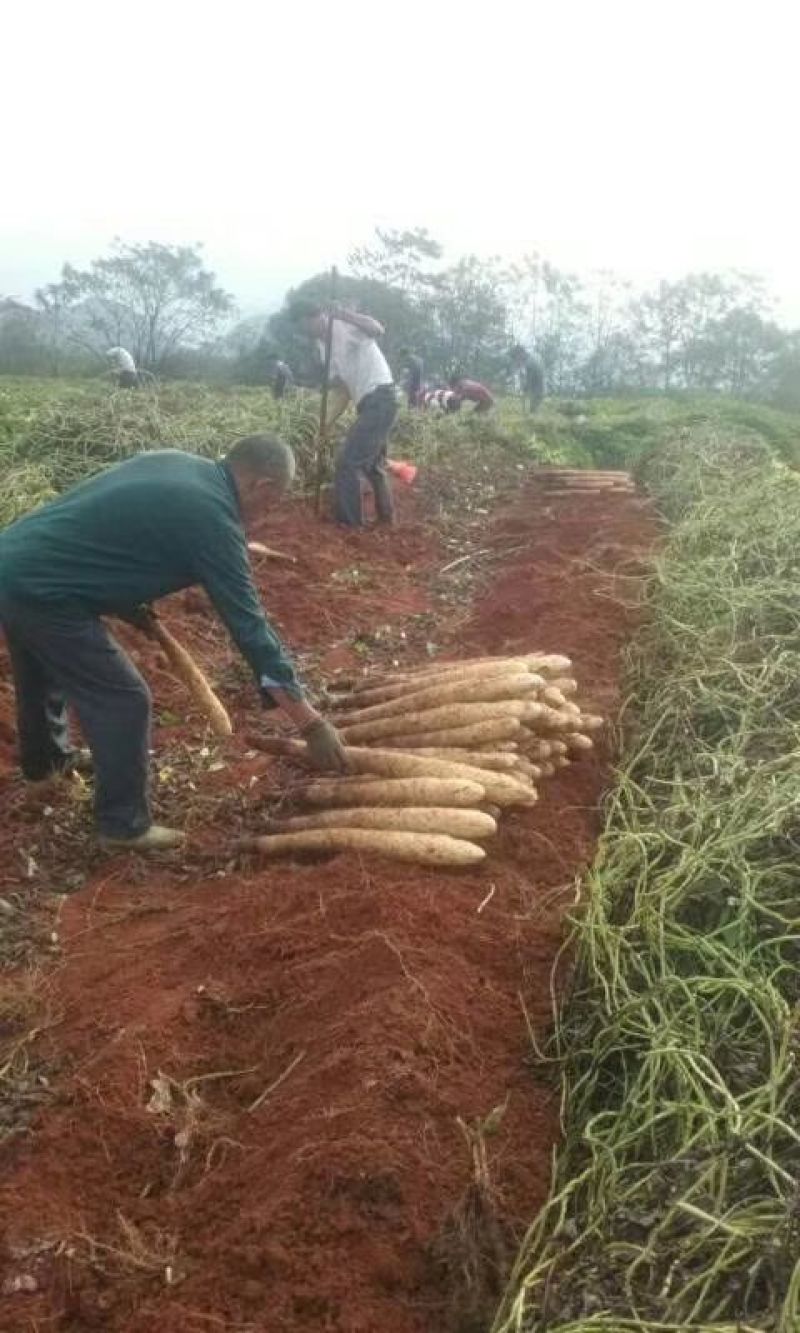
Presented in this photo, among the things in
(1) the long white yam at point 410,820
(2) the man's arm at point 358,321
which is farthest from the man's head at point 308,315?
(1) the long white yam at point 410,820

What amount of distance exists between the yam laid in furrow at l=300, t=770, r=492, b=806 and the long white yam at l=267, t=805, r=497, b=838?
30mm

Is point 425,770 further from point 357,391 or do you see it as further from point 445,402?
point 445,402

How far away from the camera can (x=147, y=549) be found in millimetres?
4062

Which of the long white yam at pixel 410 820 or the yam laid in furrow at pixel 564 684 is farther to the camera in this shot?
the yam laid in furrow at pixel 564 684

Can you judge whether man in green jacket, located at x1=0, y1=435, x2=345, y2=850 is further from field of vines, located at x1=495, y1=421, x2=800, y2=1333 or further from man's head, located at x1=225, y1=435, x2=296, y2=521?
field of vines, located at x1=495, y1=421, x2=800, y2=1333

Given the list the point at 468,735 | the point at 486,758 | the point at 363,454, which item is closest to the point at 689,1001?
→ the point at 486,758

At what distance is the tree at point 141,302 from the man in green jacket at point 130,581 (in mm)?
32724

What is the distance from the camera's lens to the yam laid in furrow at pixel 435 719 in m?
4.25

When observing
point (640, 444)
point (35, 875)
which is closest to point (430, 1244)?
point (35, 875)

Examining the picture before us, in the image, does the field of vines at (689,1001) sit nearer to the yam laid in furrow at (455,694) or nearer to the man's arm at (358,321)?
the yam laid in furrow at (455,694)

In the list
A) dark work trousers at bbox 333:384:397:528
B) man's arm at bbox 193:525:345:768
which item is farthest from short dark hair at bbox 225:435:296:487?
dark work trousers at bbox 333:384:397:528

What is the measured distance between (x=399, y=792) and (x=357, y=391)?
6187 millimetres

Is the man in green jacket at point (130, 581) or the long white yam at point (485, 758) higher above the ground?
the man in green jacket at point (130, 581)

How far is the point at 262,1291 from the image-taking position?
223cm
